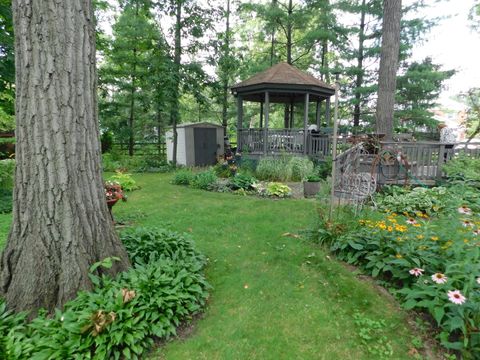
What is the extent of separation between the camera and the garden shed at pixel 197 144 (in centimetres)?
1226

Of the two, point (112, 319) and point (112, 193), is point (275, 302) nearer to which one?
point (112, 319)

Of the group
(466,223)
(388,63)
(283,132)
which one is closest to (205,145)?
(283,132)

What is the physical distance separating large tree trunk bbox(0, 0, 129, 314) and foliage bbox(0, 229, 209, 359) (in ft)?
0.56

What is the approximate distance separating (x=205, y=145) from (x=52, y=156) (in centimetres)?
1040

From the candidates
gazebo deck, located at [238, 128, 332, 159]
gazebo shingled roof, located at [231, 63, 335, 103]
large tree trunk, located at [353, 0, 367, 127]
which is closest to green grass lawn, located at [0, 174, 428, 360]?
gazebo deck, located at [238, 128, 332, 159]

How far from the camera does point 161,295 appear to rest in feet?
7.64

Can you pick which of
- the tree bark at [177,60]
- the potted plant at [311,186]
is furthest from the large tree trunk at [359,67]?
the potted plant at [311,186]

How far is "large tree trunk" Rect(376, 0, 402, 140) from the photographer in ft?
25.7

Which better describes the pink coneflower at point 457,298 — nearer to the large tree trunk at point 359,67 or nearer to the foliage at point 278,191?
the foliage at point 278,191

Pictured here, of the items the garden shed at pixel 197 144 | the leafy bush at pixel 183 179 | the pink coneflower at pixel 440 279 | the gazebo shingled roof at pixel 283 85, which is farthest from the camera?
the garden shed at pixel 197 144

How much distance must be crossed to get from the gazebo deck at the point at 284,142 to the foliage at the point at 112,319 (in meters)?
7.89

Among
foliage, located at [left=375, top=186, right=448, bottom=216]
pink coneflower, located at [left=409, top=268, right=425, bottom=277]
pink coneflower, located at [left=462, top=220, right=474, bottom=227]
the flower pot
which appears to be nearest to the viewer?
pink coneflower, located at [left=409, top=268, right=425, bottom=277]

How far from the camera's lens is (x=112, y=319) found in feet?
6.50

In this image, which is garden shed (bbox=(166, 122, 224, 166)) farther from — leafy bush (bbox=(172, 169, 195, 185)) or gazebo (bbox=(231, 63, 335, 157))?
leafy bush (bbox=(172, 169, 195, 185))
